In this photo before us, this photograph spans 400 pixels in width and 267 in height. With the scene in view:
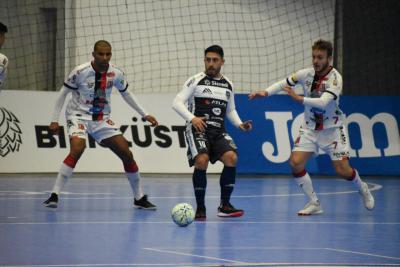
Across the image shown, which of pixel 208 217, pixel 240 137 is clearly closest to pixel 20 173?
pixel 240 137

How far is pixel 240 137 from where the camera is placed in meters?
19.5

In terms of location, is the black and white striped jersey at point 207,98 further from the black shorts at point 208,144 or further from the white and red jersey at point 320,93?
the white and red jersey at point 320,93

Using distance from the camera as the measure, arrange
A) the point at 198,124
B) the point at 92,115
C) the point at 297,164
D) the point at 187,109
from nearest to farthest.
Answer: the point at 198,124 → the point at 187,109 → the point at 297,164 → the point at 92,115

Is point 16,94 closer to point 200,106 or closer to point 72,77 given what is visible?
point 72,77

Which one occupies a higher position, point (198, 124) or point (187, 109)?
point (187, 109)

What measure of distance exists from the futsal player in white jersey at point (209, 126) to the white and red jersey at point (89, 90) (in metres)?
1.39

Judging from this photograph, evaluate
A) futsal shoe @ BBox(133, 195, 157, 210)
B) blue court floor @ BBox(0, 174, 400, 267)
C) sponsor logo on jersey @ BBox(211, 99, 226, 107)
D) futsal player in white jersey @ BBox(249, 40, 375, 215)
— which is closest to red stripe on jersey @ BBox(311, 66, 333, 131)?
futsal player in white jersey @ BBox(249, 40, 375, 215)

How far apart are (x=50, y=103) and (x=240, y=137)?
12.9ft

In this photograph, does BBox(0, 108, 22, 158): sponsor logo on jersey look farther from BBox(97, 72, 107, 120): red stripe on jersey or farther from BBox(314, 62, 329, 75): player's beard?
BBox(314, 62, 329, 75): player's beard

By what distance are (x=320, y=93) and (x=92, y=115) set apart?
3.15m

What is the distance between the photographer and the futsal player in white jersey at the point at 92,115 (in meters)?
13.0

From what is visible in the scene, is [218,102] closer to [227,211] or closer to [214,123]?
[214,123]

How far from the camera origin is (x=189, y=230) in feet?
35.9

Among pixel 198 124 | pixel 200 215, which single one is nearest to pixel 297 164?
pixel 200 215
